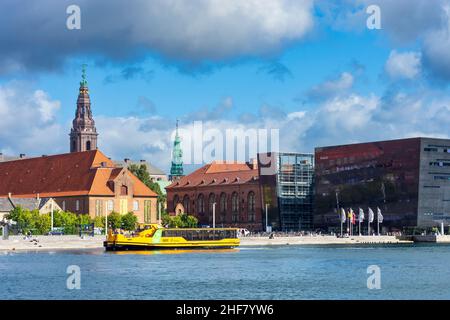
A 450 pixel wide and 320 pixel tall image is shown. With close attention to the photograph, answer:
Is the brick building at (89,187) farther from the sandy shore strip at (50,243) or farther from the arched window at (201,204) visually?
the sandy shore strip at (50,243)

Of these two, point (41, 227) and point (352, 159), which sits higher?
point (352, 159)

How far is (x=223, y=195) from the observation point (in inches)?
7224

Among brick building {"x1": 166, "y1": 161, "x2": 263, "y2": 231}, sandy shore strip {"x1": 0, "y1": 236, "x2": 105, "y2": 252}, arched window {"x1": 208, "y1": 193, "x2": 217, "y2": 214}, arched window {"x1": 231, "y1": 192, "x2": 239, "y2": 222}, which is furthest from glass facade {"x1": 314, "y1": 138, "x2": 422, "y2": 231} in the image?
sandy shore strip {"x1": 0, "y1": 236, "x2": 105, "y2": 252}

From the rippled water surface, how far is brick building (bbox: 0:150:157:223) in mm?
64354

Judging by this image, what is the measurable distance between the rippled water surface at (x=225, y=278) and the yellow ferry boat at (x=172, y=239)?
15.9 metres

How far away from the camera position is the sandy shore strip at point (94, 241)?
116500 mm

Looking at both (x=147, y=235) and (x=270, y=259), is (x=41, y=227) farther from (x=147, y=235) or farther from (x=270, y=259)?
(x=270, y=259)

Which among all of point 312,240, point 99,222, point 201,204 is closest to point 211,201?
point 201,204

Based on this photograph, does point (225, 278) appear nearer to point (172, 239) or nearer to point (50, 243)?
point (172, 239)

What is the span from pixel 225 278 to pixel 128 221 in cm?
8530
